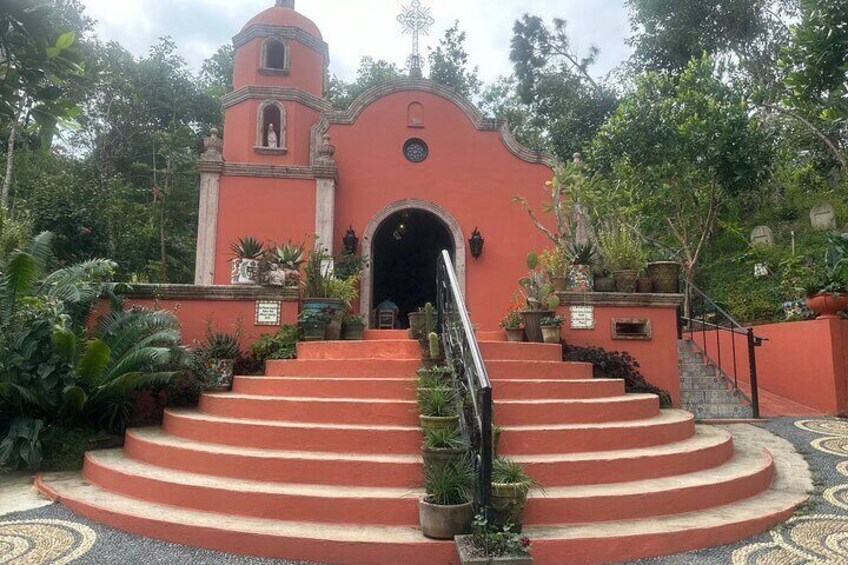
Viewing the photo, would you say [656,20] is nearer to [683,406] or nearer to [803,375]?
[803,375]

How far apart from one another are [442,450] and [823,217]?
1408 centimetres

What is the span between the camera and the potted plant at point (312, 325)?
6977 mm

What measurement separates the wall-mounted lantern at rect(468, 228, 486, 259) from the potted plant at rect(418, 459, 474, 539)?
6820 mm

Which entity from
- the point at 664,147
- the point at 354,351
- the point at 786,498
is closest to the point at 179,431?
the point at 354,351

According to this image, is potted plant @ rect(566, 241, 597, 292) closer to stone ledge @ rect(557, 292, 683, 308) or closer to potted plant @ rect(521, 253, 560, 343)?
stone ledge @ rect(557, 292, 683, 308)

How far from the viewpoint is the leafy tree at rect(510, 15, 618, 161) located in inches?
758

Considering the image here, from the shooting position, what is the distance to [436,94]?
11.0m

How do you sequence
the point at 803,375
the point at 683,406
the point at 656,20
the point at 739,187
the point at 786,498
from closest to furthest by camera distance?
the point at 786,498 < the point at 683,406 < the point at 803,375 < the point at 739,187 < the point at 656,20

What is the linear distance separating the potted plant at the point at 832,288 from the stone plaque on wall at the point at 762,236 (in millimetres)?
6781

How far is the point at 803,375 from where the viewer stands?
28.2 feet

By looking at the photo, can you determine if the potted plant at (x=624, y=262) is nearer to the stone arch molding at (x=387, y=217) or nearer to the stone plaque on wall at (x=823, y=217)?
the stone arch molding at (x=387, y=217)

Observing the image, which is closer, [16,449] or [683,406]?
[16,449]

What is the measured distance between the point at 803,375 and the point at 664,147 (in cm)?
557

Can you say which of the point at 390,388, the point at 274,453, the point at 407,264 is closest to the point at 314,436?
the point at 274,453
